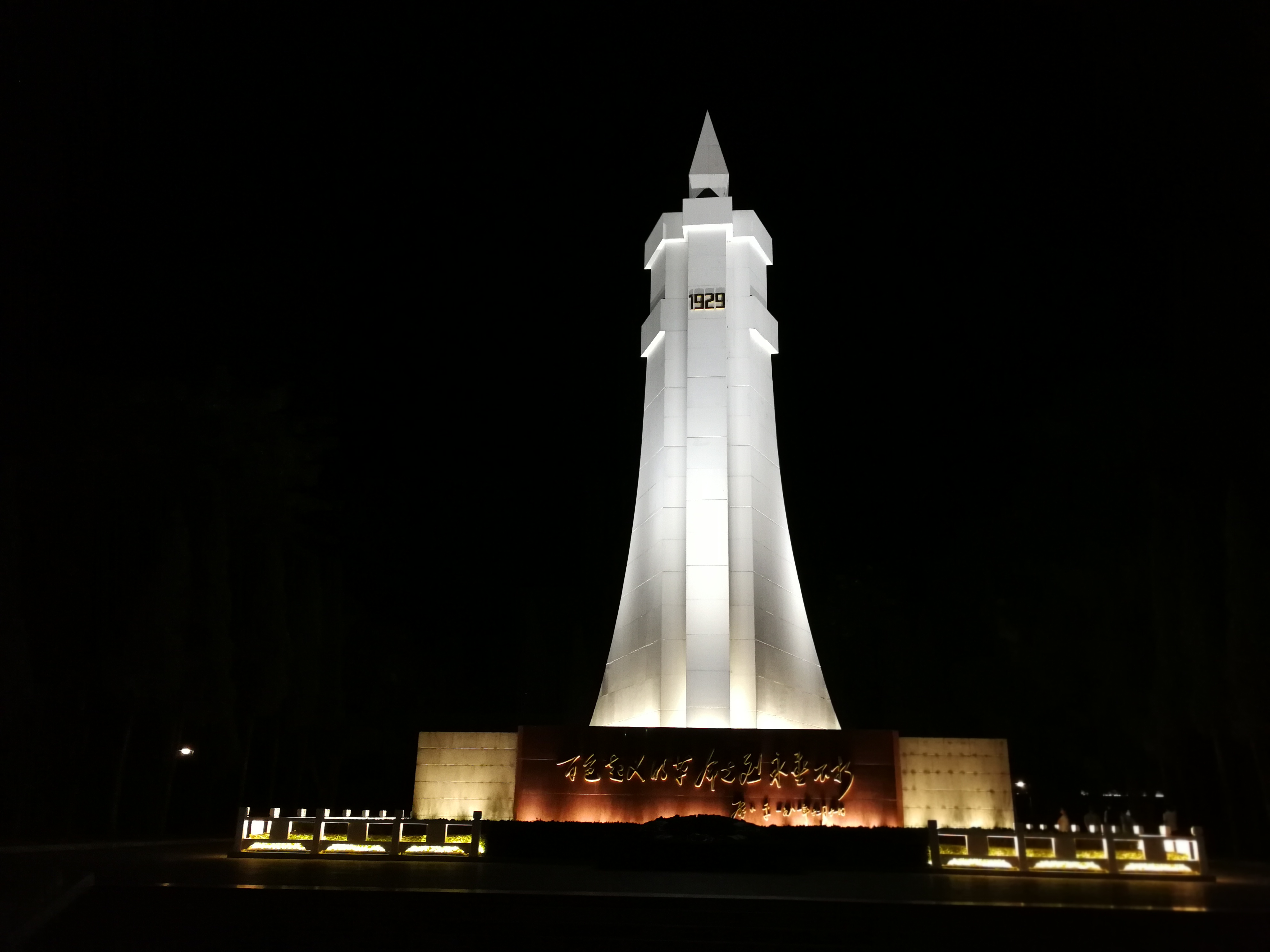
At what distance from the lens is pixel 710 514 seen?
16.6 m

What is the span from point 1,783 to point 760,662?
1234 cm

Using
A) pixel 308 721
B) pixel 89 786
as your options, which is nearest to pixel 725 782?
pixel 308 721

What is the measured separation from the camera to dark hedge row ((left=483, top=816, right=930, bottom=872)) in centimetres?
1175

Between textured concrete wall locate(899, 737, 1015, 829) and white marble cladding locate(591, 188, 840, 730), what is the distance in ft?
6.07

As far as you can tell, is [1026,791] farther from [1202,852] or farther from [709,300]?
[709,300]

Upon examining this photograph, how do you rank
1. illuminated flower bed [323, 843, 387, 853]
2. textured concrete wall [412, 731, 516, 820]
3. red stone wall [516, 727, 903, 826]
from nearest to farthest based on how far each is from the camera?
illuminated flower bed [323, 843, 387, 853] → red stone wall [516, 727, 903, 826] → textured concrete wall [412, 731, 516, 820]

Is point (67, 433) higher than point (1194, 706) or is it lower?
higher

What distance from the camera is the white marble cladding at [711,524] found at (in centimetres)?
1591

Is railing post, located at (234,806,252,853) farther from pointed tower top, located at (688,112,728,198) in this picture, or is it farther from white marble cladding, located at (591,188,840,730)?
pointed tower top, located at (688,112,728,198)

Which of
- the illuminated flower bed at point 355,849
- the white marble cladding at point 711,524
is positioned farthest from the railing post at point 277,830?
the white marble cladding at point 711,524

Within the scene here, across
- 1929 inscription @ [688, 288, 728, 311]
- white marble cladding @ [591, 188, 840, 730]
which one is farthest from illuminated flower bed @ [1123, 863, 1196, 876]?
1929 inscription @ [688, 288, 728, 311]

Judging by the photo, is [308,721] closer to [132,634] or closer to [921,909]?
[132,634]

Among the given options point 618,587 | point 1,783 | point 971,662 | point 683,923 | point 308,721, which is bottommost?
point 683,923

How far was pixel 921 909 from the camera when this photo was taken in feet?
26.3
